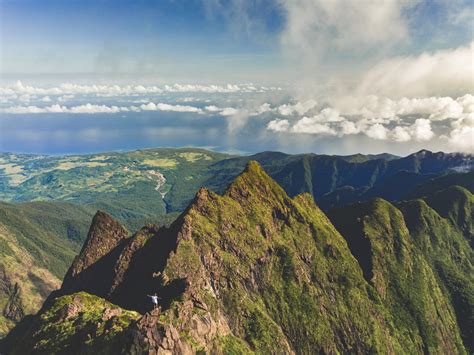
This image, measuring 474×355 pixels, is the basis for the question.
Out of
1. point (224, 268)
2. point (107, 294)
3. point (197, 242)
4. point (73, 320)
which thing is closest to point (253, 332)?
point (224, 268)

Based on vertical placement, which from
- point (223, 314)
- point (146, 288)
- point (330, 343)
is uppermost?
point (146, 288)

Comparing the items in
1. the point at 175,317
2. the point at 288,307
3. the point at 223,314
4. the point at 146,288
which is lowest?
the point at 288,307

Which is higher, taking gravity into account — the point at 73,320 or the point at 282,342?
the point at 73,320

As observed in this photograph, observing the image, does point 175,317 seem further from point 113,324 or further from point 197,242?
point 197,242

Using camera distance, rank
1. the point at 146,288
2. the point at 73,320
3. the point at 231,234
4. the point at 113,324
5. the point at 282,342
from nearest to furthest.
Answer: the point at 113,324, the point at 73,320, the point at 146,288, the point at 282,342, the point at 231,234

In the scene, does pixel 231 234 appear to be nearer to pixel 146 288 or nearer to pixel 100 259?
pixel 146 288

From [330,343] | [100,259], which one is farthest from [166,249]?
[330,343]

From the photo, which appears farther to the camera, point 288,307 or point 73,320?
Answer: point 288,307

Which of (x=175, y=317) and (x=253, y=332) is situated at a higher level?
(x=175, y=317)

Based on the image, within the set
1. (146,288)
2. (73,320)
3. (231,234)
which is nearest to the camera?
(73,320)
